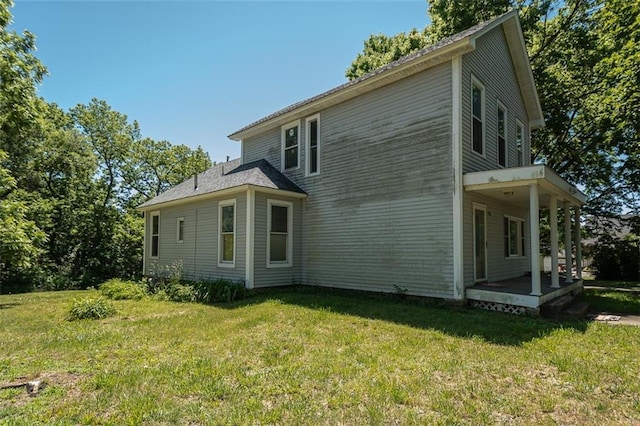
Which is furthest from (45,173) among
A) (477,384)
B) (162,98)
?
(477,384)

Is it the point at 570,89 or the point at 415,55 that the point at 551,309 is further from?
the point at 570,89

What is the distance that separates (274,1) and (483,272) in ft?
31.3

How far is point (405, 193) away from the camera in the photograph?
891cm

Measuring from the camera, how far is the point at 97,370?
4312mm

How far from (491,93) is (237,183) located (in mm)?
7693

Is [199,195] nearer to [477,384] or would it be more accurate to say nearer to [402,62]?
[402,62]

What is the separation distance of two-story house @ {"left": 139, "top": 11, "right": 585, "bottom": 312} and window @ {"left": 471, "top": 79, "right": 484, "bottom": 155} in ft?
0.10

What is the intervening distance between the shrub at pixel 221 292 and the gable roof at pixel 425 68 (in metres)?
5.79

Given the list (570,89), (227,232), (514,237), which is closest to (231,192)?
(227,232)

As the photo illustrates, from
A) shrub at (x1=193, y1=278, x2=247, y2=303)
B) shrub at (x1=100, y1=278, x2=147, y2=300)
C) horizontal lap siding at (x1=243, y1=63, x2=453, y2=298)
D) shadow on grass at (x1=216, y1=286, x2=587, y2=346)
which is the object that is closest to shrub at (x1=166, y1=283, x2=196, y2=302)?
shrub at (x1=193, y1=278, x2=247, y2=303)

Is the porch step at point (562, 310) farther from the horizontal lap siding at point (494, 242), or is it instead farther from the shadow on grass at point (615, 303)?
the horizontal lap siding at point (494, 242)

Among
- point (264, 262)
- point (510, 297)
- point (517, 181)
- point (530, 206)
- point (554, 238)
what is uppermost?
point (517, 181)

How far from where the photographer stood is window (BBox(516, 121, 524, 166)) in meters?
11.9

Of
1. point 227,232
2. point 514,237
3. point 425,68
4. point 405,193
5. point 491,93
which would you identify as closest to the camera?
point 425,68
